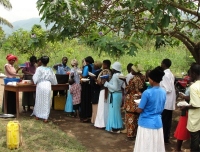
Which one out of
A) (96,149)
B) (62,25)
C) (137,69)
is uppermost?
(62,25)

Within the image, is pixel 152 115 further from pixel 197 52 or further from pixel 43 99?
pixel 43 99

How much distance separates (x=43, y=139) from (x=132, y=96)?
1.92m

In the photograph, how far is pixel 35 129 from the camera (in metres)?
6.30

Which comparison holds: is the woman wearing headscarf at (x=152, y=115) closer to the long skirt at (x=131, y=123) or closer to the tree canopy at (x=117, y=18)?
the tree canopy at (x=117, y=18)

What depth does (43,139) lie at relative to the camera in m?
5.73

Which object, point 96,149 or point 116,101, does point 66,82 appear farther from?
point 96,149

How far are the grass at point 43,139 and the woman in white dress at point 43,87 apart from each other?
14.2 inches

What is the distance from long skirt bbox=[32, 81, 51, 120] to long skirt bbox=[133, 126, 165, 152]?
10.2ft

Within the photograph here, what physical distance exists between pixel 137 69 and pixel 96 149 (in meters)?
1.70

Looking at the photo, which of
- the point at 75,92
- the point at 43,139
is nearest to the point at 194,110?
the point at 43,139

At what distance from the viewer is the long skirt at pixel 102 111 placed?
22.3 feet

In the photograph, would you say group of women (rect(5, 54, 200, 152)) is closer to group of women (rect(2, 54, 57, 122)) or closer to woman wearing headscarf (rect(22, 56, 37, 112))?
group of women (rect(2, 54, 57, 122))

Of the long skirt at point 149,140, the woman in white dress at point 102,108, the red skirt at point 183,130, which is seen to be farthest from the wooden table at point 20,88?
the red skirt at point 183,130

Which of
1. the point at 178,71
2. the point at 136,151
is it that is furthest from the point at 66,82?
the point at 178,71
